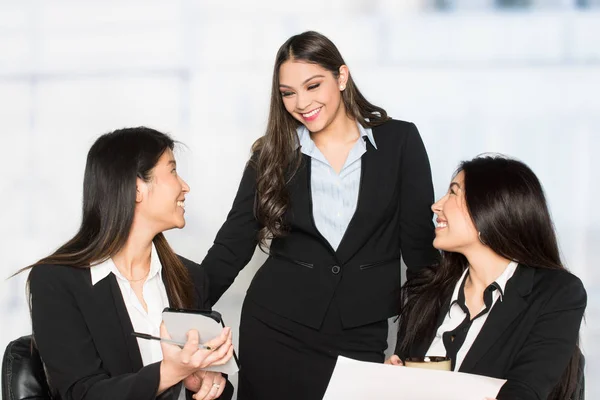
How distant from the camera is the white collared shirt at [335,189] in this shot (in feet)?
8.63

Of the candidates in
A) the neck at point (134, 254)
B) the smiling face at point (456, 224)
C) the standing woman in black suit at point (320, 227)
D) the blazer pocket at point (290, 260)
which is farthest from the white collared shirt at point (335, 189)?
the neck at point (134, 254)

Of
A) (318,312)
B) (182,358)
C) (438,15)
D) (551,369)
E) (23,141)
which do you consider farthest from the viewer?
(23,141)

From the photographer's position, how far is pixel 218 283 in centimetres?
270

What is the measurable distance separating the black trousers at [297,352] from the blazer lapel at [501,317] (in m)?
0.56

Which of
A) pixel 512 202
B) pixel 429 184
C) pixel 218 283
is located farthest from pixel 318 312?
pixel 512 202

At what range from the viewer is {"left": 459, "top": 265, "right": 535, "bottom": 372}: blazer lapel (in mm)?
2111

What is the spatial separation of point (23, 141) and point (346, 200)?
6.17 ft

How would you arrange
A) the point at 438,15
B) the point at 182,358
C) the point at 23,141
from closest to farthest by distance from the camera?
the point at 182,358 → the point at 438,15 → the point at 23,141

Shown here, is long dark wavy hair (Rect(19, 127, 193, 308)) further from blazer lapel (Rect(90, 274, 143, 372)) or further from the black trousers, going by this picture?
the black trousers

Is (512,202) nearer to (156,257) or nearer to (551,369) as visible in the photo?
(551,369)

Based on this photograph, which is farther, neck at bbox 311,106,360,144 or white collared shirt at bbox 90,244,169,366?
neck at bbox 311,106,360,144

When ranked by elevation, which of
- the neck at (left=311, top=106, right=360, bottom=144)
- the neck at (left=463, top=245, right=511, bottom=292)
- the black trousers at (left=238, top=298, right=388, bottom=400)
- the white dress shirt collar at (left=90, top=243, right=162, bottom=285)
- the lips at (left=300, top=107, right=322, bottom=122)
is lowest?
the black trousers at (left=238, top=298, right=388, bottom=400)

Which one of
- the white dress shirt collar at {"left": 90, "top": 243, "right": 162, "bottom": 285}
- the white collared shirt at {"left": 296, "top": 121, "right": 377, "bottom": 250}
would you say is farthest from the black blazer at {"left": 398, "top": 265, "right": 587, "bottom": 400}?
the white dress shirt collar at {"left": 90, "top": 243, "right": 162, "bottom": 285}

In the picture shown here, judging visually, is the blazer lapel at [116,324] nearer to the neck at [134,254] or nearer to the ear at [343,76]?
the neck at [134,254]
